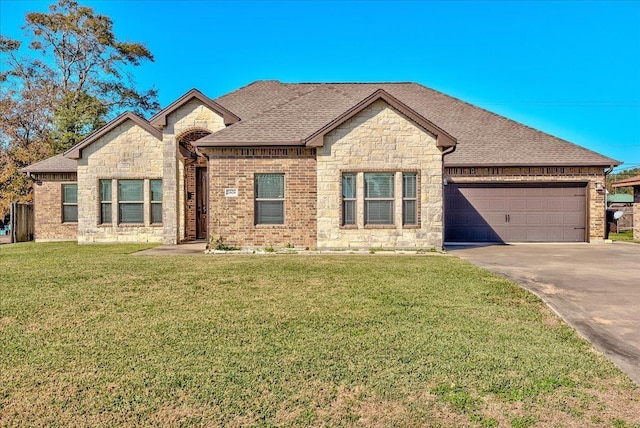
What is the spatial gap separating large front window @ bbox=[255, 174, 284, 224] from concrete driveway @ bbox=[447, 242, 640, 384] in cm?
578

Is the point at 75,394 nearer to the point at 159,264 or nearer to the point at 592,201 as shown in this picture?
the point at 159,264

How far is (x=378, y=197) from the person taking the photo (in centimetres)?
1205

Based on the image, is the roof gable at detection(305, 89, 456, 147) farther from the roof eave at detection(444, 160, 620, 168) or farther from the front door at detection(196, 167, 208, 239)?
the front door at detection(196, 167, 208, 239)

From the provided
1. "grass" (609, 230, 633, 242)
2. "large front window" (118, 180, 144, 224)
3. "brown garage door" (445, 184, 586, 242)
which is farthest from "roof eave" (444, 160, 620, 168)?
"large front window" (118, 180, 144, 224)

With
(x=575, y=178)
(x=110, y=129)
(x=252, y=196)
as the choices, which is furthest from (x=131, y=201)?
(x=575, y=178)

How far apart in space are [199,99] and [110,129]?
3622mm

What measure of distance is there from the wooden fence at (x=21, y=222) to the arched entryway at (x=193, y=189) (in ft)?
24.9

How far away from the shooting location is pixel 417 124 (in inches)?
467

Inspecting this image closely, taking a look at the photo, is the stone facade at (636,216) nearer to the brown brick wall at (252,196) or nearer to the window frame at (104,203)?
the brown brick wall at (252,196)

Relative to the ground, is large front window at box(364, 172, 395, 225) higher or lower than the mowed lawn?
higher

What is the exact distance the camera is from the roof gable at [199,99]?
13750 millimetres

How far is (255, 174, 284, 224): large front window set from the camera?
39.9ft

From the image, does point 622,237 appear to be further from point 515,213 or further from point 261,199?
point 261,199

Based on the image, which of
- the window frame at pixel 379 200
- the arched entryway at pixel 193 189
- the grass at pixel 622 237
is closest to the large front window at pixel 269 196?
the window frame at pixel 379 200
